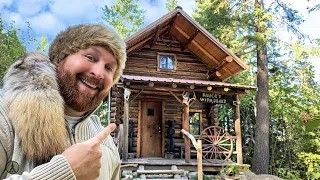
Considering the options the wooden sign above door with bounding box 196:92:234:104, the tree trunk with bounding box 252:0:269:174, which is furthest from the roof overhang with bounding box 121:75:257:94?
the tree trunk with bounding box 252:0:269:174

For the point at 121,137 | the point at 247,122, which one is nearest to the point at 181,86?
the point at 121,137

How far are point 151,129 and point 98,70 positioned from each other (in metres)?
10.1

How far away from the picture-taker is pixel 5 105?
3.47ft

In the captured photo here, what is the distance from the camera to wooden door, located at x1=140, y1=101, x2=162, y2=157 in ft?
36.5

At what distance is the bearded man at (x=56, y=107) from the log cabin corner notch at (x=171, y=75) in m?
8.17

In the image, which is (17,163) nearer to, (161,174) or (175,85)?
(161,174)

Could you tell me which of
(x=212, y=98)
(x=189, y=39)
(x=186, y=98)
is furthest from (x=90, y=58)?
(x=189, y=39)

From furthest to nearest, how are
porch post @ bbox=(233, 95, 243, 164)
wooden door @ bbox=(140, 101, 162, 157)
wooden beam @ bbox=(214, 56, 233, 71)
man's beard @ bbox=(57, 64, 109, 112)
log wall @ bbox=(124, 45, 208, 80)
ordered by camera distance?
log wall @ bbox=(124, 45, 208, 80)
wooden door @ bbox=(140, 101, 162, 157)
wooden beam @ bbox=(214, 56, 233, 71)
porch post @ bbox=(233, 95, 243, 164)
man's beard @ bbox=(57, 64, 109, 112)

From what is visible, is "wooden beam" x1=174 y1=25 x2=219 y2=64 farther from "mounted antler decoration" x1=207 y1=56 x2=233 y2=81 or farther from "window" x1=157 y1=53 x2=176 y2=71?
"window" x1=157 y1=53 x2=176 y2=71

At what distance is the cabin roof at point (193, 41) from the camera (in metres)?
10.7

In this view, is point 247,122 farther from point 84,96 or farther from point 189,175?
point 84,96

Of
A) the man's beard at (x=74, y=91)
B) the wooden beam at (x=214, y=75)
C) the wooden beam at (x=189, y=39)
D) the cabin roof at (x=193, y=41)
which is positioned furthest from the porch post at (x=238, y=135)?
the man's beard at (x=74, y=91)

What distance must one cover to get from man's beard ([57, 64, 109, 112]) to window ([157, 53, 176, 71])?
1058cm

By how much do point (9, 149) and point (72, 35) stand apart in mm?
692
